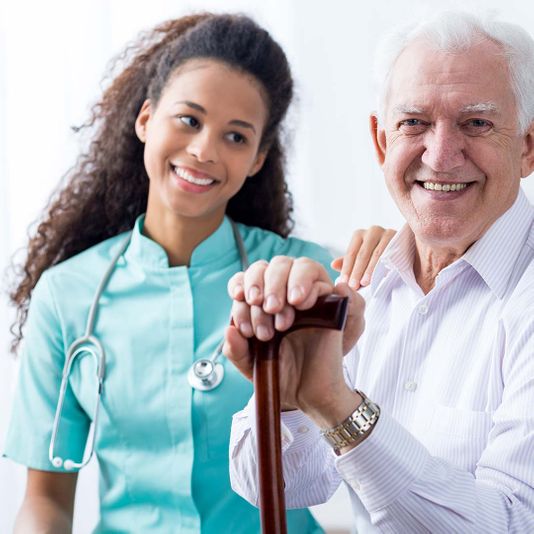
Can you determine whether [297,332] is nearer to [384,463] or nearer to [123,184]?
[384,463]

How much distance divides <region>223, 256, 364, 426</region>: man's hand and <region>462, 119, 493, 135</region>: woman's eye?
0.85 ft

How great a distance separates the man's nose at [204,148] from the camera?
4.80 ft

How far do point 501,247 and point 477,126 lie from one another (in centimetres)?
13

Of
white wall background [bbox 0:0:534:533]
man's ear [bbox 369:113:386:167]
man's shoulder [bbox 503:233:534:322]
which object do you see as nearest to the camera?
man's shoulder [bbox 503:233:534:322]

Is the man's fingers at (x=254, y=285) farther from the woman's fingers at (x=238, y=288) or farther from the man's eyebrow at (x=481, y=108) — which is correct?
the man's eyebrow at (x=481, y=108)

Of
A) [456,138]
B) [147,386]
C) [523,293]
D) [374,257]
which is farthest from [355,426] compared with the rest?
[147,386]

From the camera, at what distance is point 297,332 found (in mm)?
918

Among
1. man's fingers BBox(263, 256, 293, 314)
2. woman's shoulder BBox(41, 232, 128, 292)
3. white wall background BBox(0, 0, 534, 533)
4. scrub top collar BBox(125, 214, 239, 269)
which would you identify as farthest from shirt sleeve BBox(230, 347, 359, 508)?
white wall background BBox(0, 0, 534, 533)

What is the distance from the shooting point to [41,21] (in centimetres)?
198

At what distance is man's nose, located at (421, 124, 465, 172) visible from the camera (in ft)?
3.43

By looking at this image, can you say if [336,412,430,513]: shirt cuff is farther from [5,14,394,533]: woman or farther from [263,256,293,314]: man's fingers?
[5,14,394,533]: woman

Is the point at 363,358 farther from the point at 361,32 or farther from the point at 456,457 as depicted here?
the point at 361,32

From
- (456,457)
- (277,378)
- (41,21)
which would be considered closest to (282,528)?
(277,378)

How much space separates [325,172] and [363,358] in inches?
32.7
